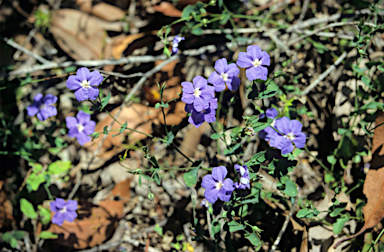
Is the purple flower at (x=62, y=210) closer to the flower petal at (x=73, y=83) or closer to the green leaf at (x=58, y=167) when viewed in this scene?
the green leaf at (x=58, y=167)

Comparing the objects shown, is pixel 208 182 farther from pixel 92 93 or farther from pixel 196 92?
pixel 92 93

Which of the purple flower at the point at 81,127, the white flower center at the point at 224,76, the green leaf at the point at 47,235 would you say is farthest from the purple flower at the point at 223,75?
the green leaf at the point at 47,235

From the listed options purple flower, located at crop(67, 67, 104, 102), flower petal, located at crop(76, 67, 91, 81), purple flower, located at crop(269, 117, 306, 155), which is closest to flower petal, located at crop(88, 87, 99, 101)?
purple flower, located at crop(67, 67, 104, 102)

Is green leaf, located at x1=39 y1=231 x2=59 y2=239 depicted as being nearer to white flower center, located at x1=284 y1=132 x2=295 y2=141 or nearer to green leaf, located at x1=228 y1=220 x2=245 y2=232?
green leaf, located at x1=228 y1=220 x2=245 y2=232

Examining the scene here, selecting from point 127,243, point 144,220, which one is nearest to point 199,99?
point 144,220

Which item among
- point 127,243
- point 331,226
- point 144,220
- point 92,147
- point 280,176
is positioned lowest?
point 127,243

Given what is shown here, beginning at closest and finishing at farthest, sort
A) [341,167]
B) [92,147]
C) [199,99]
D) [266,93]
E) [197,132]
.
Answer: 1. [199,99]
2. [266,93]
3. [341,167]
4. [197,132]
5. [92,147]

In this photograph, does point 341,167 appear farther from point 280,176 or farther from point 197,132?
point 197,132
